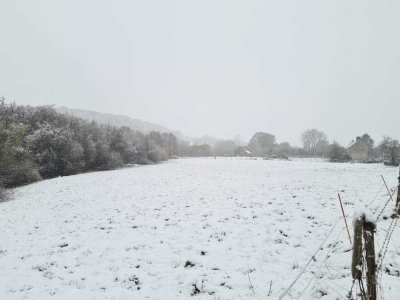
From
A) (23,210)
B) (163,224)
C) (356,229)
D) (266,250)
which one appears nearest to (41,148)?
(23,210)

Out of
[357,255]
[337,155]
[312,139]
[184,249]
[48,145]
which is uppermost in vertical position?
[312,139]

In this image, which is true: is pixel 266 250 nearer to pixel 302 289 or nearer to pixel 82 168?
pixel 302 289

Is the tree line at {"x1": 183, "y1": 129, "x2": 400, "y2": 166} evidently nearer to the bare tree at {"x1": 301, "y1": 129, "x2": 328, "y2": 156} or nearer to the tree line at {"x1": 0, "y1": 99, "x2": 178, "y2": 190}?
the bare tree at {"x1": 301, "y1": 129, "x2": 328, "y2": 156}

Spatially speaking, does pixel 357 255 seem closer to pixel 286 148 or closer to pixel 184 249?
pixel 184 249

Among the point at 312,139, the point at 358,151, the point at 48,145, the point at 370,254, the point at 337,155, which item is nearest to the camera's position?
the point at 370,254

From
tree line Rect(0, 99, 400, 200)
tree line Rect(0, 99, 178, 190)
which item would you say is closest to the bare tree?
tree line Rect(0, 99, 400, 200)

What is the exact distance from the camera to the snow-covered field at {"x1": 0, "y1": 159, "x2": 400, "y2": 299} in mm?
6484

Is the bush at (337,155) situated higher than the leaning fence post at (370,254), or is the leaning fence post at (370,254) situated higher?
the bush at (337,155)

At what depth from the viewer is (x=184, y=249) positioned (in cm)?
878

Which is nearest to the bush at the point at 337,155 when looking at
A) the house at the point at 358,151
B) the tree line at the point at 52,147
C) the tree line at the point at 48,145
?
the tree line at the point at 52,147

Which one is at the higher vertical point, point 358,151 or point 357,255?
point 358,151

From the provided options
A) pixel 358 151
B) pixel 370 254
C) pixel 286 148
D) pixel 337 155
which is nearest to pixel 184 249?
pixel 370 254

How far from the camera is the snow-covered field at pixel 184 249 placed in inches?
255

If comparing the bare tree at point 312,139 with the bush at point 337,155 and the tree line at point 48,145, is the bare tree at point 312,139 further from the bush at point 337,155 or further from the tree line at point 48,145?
the tree line at point 48,145
